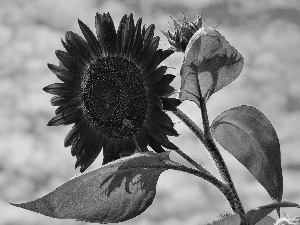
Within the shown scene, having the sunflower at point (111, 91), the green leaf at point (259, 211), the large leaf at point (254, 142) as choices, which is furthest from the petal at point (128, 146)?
the green leaf at point (259, 211)

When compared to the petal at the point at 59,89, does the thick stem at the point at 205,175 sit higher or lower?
lower

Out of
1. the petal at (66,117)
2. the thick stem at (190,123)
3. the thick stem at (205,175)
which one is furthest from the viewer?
the petal at (66,117)

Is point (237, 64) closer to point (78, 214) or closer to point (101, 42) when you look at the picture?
point (101, 42)

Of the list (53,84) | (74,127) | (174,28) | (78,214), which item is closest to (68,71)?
(53,84)

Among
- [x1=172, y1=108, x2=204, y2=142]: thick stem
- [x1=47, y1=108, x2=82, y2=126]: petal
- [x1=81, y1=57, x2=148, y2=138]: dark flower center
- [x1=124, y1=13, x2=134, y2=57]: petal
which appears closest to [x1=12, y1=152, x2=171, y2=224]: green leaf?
[x1=172, y1=108, x2=204, y2=142]: thick stem

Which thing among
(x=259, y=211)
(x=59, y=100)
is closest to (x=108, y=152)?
(x=59, y=100)

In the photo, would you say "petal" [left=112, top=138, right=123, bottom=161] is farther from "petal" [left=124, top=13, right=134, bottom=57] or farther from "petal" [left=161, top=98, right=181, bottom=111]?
"petal" [left=124, top=13, right=134, bottom=57]

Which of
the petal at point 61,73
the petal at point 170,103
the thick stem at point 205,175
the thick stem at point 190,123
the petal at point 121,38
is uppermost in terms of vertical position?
the petal at point 121,38

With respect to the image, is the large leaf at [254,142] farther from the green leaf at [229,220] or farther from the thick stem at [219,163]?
the green leaf at [229,220]

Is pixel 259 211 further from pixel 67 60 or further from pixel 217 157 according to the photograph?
pixel 67 60
